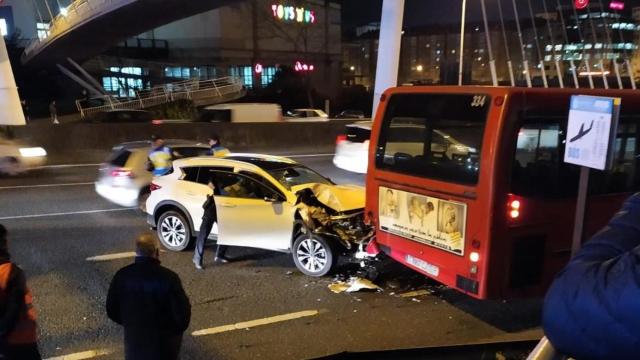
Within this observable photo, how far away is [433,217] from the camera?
19.9 ft

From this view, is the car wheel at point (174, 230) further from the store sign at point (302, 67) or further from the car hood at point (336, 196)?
the store sign at point (302, 67)

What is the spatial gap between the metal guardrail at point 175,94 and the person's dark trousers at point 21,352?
35044mm

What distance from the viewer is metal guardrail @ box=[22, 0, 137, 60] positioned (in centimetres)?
3357

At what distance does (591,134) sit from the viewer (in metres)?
4.52

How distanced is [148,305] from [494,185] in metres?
3.47

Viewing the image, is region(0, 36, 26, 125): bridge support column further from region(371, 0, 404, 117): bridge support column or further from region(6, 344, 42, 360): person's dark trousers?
region(6, 344, 42, 360): person's dark trousers

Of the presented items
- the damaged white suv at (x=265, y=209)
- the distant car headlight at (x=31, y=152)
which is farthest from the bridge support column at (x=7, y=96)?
the damaged white suv at (x=265, y=209)

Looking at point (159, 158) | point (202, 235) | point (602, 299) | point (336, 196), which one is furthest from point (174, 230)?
point (602, 299)

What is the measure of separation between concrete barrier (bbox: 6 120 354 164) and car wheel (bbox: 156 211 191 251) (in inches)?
490

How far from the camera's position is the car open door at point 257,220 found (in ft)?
25.5

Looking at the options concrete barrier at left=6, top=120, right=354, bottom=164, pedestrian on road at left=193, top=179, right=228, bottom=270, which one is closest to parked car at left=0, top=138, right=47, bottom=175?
concrete barrier at left=6, top=120, right=354, bottom=164

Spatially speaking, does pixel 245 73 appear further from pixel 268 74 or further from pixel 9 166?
pixel 9 166

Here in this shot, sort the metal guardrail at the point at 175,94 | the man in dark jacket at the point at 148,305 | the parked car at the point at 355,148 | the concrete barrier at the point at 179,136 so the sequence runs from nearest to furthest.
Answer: the man in dark jacket at the point at 148,305 < the parked car at the point at 355,148 < the concrete barrier at the point at 179,136 < the metal guardrail at the point at 175,94

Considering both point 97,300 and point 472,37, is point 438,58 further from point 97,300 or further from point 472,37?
point 97,300
